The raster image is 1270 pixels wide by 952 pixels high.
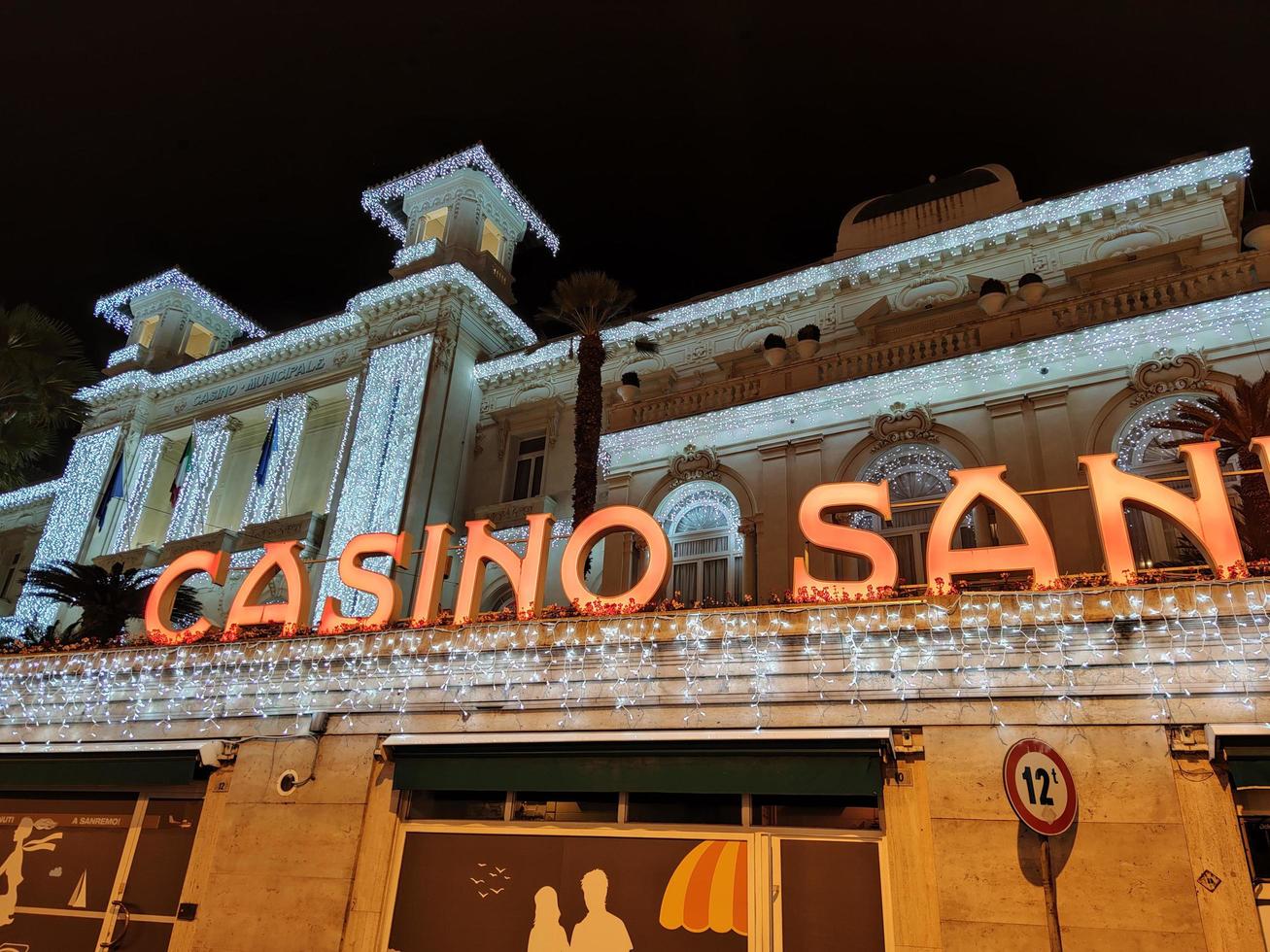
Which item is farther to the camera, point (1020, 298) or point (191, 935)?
point (1020, 298)

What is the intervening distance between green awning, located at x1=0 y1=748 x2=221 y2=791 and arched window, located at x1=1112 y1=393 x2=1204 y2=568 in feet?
47.8

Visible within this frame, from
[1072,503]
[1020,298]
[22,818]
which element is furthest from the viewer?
[1020,298]

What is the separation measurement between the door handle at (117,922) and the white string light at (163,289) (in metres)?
27.0

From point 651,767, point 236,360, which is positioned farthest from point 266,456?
point 651,767

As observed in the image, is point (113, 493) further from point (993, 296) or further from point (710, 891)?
point (993, 296)

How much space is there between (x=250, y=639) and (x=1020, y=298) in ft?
51.9

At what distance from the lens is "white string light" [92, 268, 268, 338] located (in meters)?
34.1

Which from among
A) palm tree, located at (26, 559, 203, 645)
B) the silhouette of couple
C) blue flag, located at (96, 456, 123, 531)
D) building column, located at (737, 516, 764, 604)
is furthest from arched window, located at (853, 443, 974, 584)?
blue flag, located at (96, 456, 123, 531)

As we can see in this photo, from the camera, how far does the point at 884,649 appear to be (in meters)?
8.59

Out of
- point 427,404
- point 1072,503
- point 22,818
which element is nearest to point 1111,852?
point 1072,503

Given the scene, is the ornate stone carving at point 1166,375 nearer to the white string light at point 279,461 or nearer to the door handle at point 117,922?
the door handle at point 117,922

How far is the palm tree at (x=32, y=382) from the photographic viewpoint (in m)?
22.1

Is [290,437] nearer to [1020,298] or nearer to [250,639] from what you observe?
[250,639]

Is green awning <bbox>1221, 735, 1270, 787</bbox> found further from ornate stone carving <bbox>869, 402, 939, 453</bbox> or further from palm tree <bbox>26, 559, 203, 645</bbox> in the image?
palm tree <bbox>26, 559, 203, 645</bbox>
